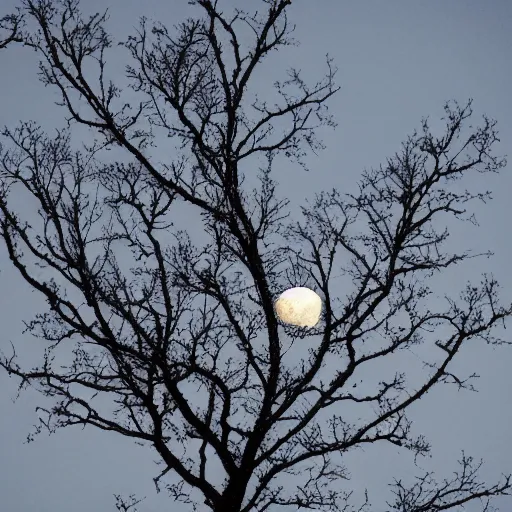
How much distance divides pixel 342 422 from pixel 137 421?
132 inches

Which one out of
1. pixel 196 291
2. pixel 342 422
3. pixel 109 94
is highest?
pixel 109 94

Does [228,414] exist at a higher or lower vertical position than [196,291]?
lower

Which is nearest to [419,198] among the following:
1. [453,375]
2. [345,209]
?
[345,209]

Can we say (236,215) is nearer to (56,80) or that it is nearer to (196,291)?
(196,291)

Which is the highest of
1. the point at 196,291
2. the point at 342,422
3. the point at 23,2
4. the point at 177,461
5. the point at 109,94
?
the point at 23,2

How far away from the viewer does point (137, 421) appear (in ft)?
39.1

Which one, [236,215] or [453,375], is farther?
[236,215]

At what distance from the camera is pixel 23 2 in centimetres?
1177

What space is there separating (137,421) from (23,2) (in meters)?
7.06

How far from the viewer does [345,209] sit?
12.0 metres

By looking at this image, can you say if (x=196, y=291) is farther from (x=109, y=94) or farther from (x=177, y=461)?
(x=109, y=94)

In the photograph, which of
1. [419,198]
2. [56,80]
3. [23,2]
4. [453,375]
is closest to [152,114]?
[56,80]

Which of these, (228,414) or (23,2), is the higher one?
(23,2)

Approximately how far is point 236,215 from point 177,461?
4.17 m
